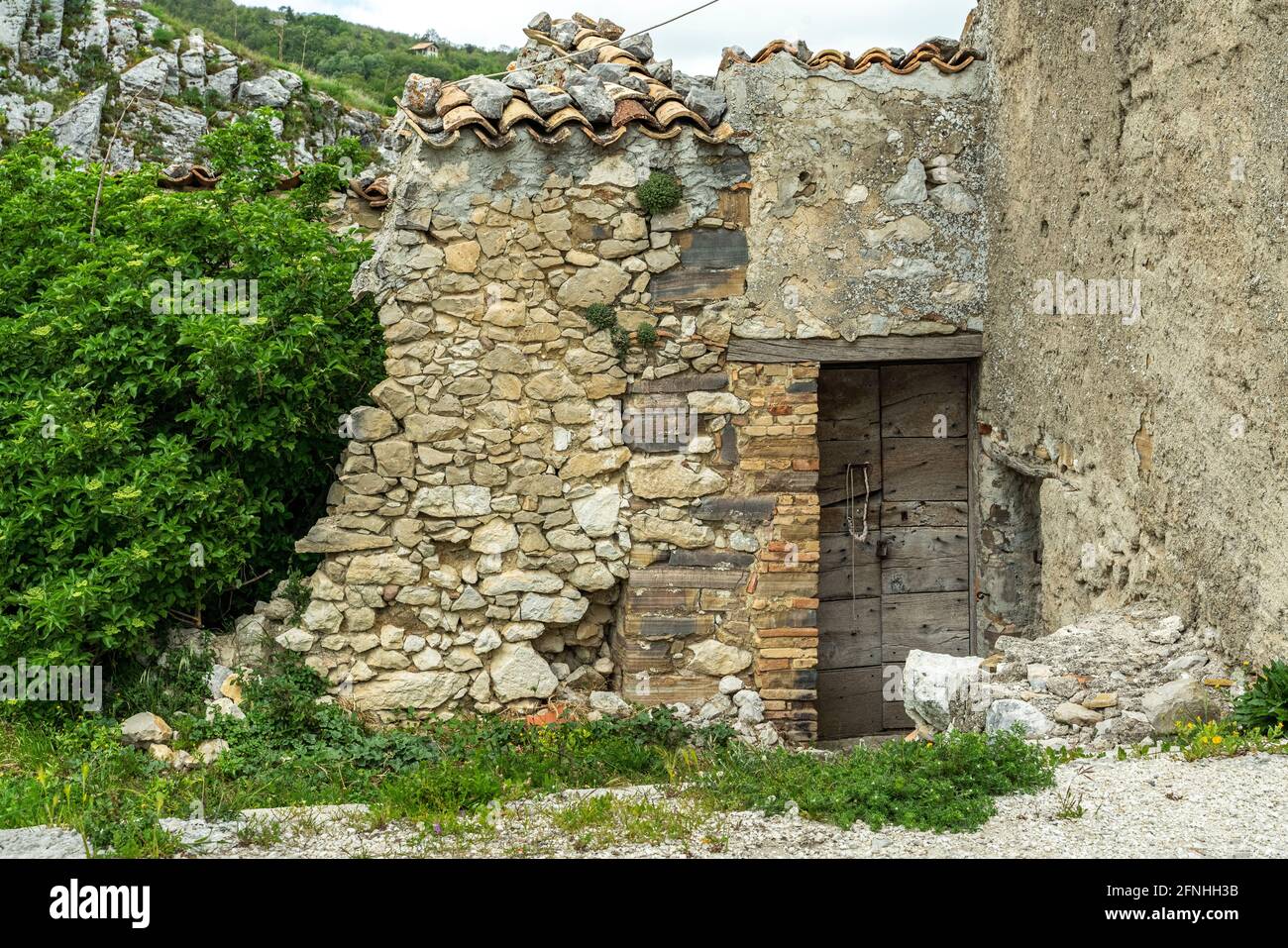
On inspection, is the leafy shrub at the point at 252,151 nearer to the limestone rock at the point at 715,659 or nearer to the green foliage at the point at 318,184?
the green foliage at the point at 318,184

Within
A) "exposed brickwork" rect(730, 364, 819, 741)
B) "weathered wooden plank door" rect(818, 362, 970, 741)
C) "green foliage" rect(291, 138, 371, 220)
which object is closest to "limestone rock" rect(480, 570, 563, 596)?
"exposed brickwork" rect(730, 364, 819, 741)

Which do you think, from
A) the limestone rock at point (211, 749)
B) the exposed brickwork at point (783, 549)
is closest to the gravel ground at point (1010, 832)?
the limestone rock at point (211, 749)

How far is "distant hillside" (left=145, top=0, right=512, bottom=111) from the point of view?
915 inches

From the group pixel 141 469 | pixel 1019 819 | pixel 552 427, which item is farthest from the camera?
pixel 552 427

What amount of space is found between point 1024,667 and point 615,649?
2587 millimetres

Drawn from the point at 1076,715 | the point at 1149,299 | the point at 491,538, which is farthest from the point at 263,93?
the point at 1076,715

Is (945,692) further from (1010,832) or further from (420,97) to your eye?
(420,97)

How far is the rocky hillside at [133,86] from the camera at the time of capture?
1706cm

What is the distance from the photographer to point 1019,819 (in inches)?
139

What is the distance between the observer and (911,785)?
378cm

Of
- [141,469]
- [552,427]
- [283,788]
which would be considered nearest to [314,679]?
[283,788]

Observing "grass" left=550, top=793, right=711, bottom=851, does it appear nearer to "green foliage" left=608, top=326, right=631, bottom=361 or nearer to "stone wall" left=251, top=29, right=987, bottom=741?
"stone wall" left=251, top=29, right=987, bottom=741

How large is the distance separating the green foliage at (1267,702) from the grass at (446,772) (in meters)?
0.73

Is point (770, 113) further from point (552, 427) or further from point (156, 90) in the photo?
point (156, 90)
